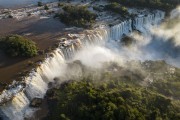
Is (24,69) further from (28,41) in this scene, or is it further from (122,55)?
(122,55)

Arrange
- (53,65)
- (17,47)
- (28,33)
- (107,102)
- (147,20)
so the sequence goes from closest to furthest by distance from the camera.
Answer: (107,102) < (53,65) < (17,47) < (28,33) < (147,20)

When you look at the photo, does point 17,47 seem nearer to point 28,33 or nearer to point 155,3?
point 28,33

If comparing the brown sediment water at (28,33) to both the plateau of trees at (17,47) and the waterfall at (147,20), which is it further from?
the waterfall at (147,20)

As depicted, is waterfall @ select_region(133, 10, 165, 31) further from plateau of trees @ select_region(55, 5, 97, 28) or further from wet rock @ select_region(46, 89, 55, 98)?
wet rock @ select_region(46, 89, 55, 98)

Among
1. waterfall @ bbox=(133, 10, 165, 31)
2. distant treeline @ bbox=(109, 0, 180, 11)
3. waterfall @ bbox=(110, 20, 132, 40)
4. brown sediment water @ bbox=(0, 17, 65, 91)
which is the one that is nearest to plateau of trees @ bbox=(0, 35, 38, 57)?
brown sediment water @ bbox=(0, 17, 65, 91)

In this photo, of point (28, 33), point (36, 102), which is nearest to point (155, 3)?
point (28, 33)
